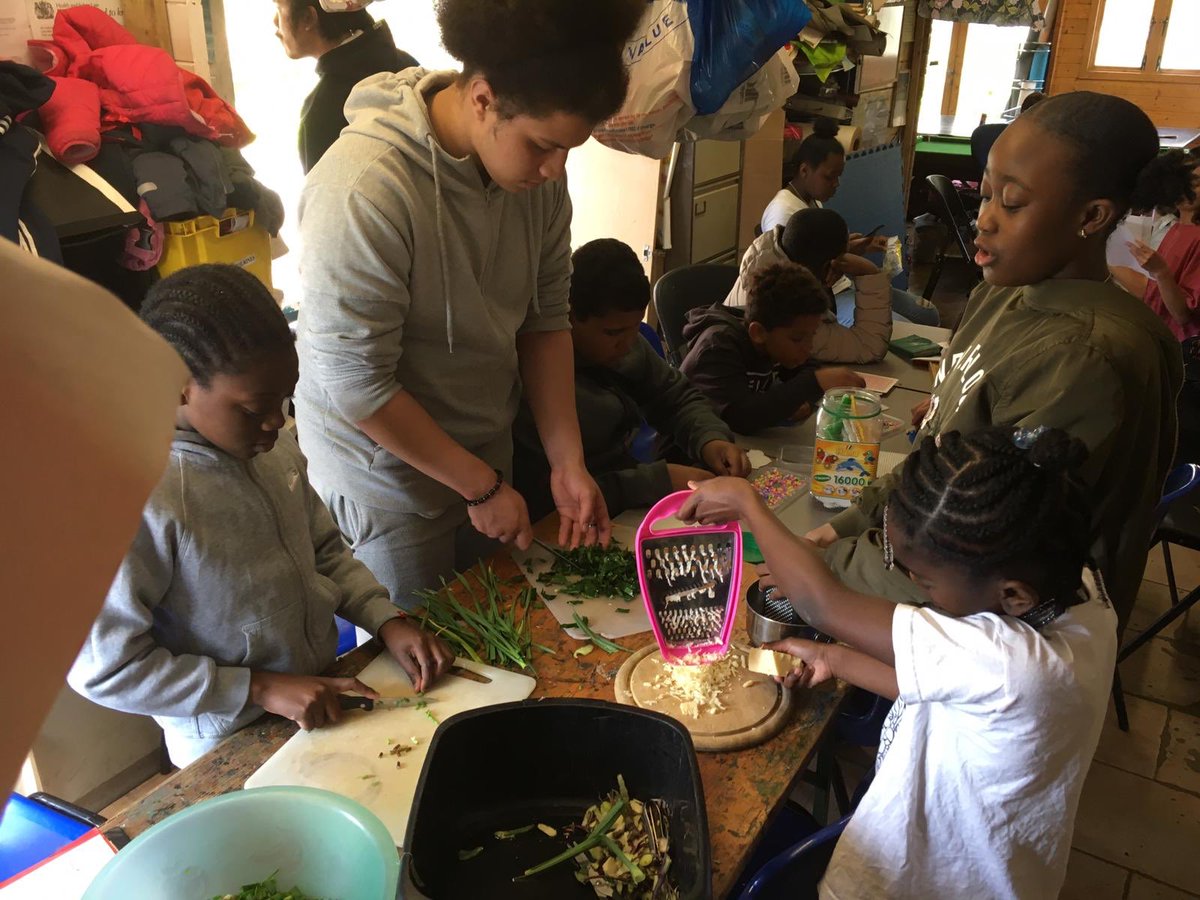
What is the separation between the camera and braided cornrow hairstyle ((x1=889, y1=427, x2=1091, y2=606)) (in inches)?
44.5

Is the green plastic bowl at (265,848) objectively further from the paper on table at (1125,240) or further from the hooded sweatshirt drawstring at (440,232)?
the paper on table at (1125,240)

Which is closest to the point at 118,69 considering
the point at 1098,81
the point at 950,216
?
the point at 950,216

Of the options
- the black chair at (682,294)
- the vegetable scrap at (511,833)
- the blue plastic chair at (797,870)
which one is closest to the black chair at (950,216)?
the black chair at (682,294)

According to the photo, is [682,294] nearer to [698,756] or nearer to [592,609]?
[592,609]

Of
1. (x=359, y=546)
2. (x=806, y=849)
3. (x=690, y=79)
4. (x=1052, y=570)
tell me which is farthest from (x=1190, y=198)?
(x=359, y=546)

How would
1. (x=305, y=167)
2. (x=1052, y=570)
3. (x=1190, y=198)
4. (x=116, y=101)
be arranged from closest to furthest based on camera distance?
(x=1052, y=570)
(x=1190, y=198)
(x=116, y=101)
(x=305, y=167)

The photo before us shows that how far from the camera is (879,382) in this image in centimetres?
285

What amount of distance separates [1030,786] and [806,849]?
30cm

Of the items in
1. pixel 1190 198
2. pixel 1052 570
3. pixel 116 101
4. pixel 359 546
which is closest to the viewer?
pixel 1052 570

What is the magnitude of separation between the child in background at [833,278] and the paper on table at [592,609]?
1.62m

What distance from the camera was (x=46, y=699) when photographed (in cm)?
32

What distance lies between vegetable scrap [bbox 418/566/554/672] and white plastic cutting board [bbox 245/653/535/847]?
0.04 meters

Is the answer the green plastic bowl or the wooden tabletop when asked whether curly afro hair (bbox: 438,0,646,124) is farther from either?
the green plastic bowl

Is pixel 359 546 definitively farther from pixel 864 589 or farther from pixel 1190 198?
pixel 1190 198
